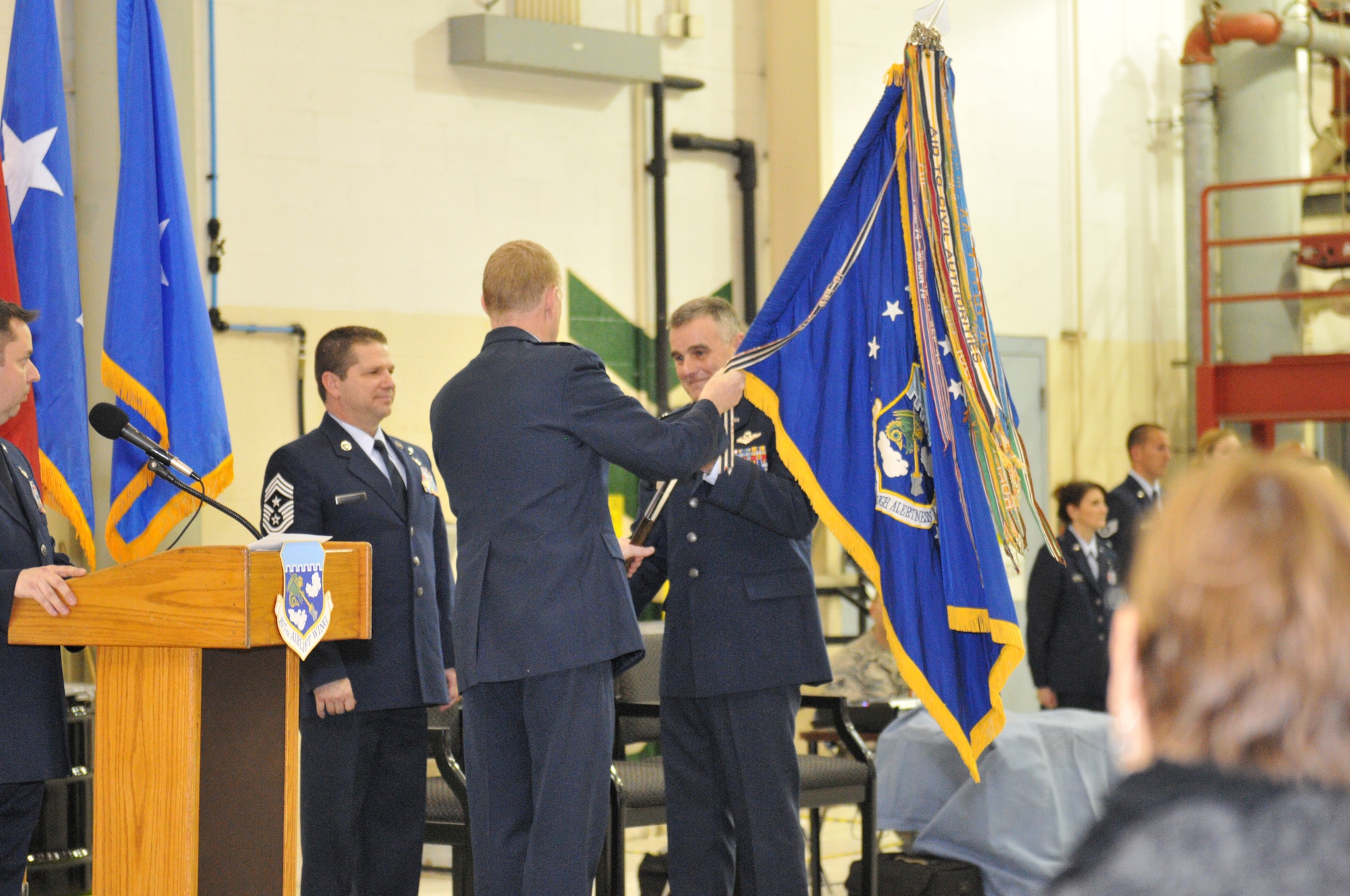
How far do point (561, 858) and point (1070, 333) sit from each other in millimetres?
6121

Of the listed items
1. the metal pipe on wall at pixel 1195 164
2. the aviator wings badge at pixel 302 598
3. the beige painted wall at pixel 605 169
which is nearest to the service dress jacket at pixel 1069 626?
the beige painted wall at pixel 605 169

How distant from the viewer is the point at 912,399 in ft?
11.3

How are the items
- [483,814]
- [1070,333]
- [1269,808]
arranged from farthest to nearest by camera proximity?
1. [1070,333]
2. [483,814]
3. [1269,808]

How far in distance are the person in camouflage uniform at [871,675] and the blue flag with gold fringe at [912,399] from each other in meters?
2.33

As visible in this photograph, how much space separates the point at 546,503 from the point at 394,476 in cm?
103

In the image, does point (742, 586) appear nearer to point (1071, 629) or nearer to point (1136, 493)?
point (1071, 629)

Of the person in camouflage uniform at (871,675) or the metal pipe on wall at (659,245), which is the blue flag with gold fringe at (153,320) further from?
the metal pipe on wall at (659,245)

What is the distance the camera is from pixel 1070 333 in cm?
837

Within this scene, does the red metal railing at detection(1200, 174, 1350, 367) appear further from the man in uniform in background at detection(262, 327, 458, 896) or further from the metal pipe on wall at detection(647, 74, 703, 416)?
the man in uniform in background at detection(262, 327, 458, 896)

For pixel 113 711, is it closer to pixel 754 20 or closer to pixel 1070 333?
pixel 754 20

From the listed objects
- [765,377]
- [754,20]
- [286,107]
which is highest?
[754,20]

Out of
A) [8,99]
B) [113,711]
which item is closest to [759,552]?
[113,711]

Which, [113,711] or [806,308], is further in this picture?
[806,308]

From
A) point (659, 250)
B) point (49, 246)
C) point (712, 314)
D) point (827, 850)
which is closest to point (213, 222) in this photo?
point (49, 246)
